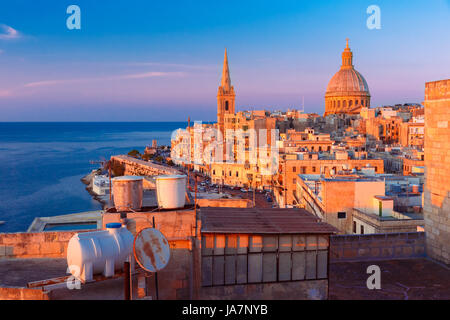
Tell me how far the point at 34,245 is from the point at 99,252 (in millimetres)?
1634

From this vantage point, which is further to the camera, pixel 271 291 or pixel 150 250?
pixel 271 291

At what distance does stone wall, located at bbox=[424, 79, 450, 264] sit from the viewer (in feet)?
22.7

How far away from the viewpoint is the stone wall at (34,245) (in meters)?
5.21

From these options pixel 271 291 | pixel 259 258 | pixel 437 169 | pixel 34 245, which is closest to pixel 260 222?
pixel 259 258

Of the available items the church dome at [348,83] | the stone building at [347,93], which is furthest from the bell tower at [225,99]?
the church dome at [348,83]

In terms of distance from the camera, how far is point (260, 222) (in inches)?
200

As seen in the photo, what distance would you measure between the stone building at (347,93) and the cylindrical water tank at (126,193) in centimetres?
7122

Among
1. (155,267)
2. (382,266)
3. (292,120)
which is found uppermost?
(292,120)

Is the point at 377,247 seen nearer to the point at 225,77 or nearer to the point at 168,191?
the point at 168,191
